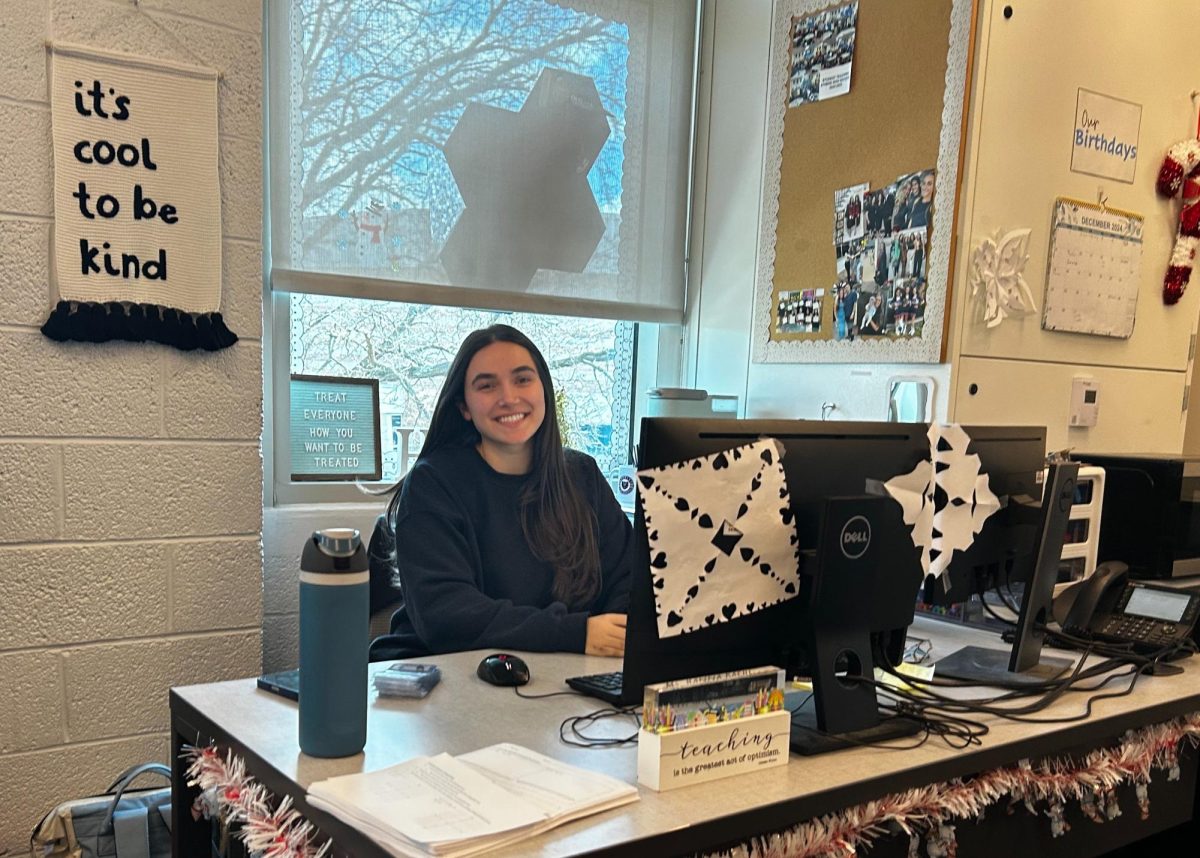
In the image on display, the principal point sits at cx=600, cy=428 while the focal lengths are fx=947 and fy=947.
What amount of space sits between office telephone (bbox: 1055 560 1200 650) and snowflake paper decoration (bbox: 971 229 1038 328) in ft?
2.39

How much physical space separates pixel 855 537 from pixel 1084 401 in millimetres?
1638

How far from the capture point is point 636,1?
9.89 feet

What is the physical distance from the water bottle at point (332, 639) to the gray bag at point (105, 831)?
723 mm

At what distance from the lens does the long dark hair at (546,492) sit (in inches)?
81.3

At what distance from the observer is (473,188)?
2.72 m

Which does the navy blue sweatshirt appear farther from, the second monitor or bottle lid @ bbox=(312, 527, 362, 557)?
bottle lid @ bbox=(312, 527, 362, 557)

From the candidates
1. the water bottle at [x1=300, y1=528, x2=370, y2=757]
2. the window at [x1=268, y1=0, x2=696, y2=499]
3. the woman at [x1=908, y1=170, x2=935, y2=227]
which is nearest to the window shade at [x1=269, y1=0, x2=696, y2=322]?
the window at [x1=268, y1=0, x2=696, y2=499]

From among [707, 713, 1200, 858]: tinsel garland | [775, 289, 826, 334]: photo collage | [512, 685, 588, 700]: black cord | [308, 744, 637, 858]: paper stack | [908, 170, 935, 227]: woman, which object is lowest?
[707, 713, 1200, 858]: tinsel garland

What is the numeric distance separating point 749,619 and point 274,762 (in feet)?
2.03

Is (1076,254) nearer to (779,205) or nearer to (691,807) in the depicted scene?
(779,205)

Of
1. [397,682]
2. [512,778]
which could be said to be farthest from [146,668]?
[512,778]

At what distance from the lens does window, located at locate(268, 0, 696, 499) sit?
8.16 ft

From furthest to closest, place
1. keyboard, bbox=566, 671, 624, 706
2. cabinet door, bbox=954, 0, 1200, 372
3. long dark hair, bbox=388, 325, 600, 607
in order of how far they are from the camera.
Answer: cabinet door, bbox=954, 0, 1200, 372 < long dark hair, bbox=388, 325, 600, 607 < keyboard, bbox=566, 671, 624, 706

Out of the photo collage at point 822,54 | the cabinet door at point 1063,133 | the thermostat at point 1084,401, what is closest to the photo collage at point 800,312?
the cabinet door at point 1063,133
